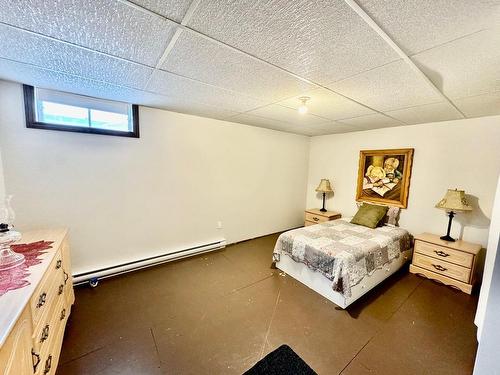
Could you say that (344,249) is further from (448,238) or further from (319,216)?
(319,216)

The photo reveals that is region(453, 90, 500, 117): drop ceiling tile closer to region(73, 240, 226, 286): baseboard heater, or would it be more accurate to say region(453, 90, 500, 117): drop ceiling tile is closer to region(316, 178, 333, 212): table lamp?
region(316, 178, 333, 212): table lamp

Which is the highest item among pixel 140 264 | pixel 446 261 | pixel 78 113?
pixel 78 113

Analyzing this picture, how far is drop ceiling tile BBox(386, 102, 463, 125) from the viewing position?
93.3 inches

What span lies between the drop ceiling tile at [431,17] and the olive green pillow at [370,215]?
2.68 metres

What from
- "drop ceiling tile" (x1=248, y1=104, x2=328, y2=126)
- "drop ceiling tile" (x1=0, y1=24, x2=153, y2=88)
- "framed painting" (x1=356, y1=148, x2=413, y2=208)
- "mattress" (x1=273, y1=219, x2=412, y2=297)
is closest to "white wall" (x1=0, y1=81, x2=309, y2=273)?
"drop ceiling tile" (x1=248, y1=104, x2=328, y2=126)

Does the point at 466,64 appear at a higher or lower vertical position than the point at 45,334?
higher

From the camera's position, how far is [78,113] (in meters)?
2.34

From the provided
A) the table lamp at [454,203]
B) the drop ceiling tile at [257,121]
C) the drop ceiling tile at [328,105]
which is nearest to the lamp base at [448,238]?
the table lamp at [454,203]

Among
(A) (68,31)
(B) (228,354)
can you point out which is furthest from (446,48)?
(B) (228,354)

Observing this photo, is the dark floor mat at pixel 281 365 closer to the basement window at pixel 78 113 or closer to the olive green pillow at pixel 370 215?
the olive green pillow at pixel 370 215

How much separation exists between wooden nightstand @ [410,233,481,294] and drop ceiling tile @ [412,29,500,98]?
182cm

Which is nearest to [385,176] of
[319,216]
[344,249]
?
[319,216]

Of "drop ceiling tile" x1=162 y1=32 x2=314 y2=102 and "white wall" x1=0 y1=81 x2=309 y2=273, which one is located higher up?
"drop ceiling tile" x1=162 y1=32 x2=314 y2=102

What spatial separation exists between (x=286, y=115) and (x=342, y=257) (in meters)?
2.00
